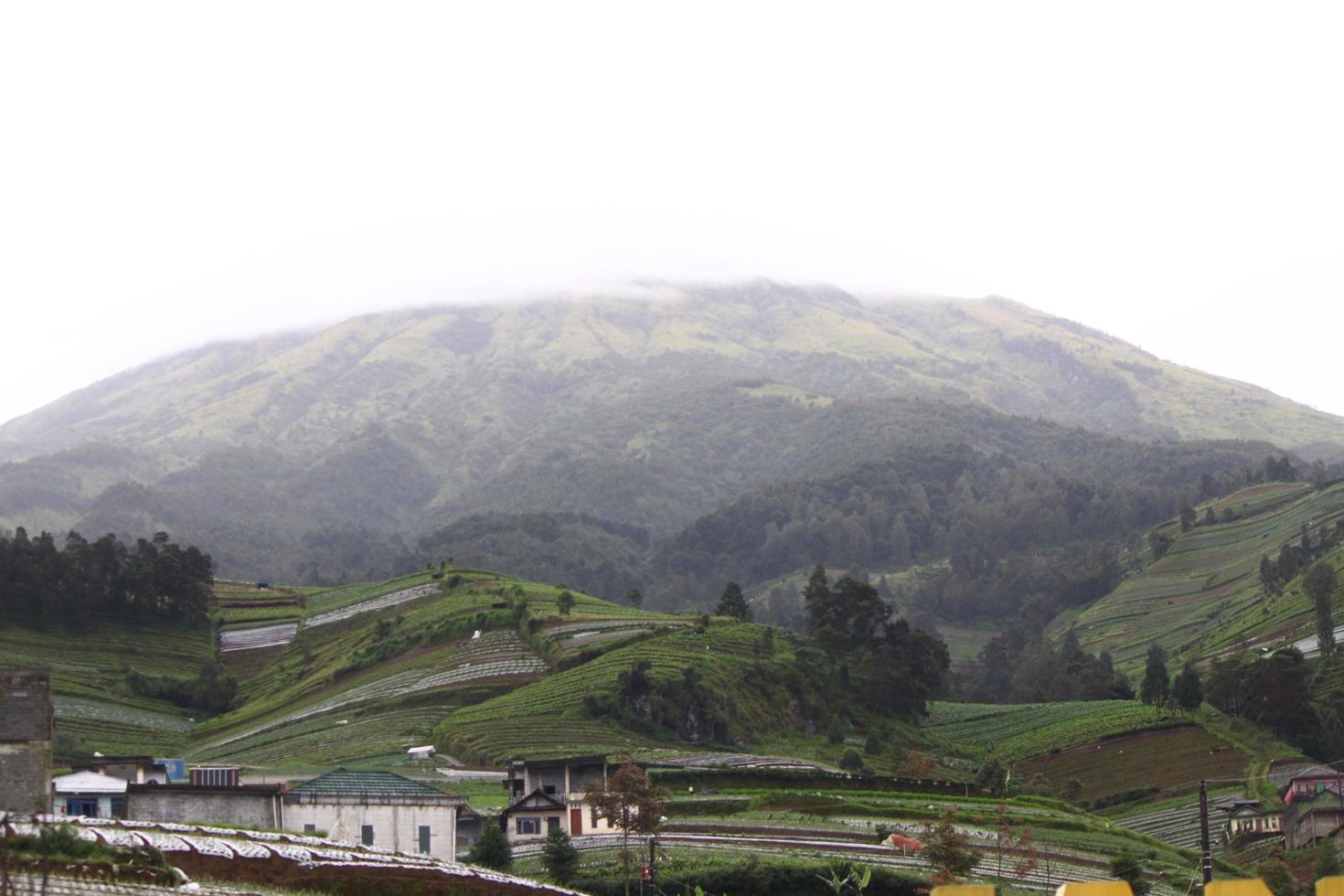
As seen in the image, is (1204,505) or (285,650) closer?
(285,650)

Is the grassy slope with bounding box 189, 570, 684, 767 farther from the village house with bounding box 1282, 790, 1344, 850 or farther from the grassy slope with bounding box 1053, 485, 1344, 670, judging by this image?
the village house with bounding box 1282, 790, 1344, 850

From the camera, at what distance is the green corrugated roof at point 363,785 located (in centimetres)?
4631

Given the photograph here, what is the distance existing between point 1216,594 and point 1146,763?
5644 centimetres

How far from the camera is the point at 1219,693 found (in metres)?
97.6

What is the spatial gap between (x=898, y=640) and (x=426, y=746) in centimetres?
3455

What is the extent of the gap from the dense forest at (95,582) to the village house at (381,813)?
247 ft

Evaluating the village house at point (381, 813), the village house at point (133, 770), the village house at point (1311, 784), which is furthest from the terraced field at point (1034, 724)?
the village house at point (133, 770)

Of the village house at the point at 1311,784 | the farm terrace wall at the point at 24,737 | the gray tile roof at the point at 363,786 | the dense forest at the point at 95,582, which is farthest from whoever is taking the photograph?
the dense forest at the point at 95,582

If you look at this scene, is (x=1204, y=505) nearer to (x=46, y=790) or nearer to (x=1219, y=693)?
(x=1219, y=693)

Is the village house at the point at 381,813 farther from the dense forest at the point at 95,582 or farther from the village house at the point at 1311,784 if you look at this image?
the dense forest at the point at 95,582

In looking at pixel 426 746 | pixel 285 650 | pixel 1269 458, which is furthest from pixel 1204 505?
pixel 426 746

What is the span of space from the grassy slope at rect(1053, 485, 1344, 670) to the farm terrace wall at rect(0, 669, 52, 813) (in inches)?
3679

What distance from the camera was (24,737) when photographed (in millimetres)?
30047

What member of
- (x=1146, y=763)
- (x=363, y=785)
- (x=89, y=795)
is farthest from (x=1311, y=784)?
(x=89, y=795)
